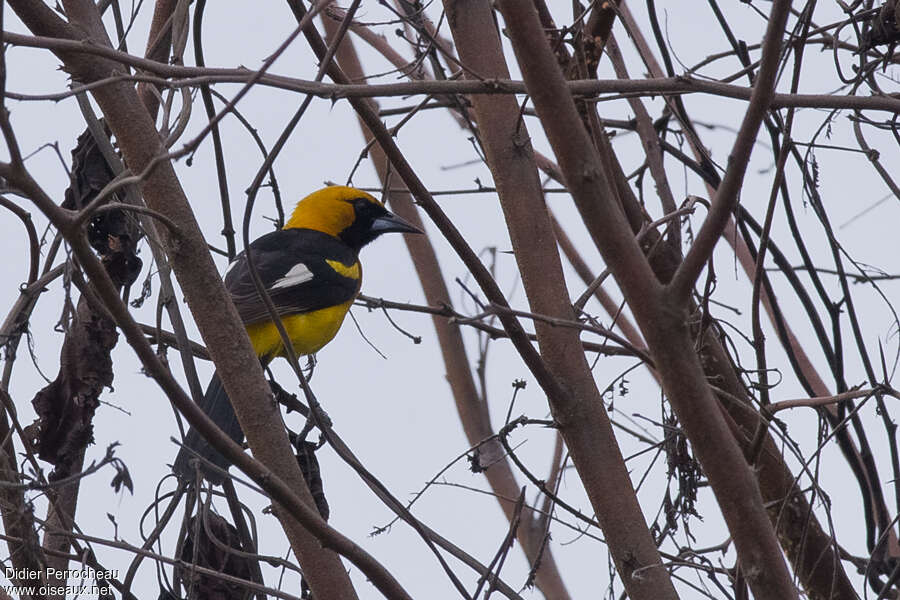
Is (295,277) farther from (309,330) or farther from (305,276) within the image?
(309,330)

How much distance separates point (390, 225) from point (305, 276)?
76 cm

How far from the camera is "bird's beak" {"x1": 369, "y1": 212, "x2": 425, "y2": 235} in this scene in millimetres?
4850

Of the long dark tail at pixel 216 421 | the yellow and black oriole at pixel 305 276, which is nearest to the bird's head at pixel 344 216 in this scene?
the yellow and black oriole at pixel 305 276

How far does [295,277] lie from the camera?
511 cm

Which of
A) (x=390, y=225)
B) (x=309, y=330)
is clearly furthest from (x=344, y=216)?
(x=309, y=330)

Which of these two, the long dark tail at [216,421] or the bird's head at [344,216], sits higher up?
the bird's head at [344,216]

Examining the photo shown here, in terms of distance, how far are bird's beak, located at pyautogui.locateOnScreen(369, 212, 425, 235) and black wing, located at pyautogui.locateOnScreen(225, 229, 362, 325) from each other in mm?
220

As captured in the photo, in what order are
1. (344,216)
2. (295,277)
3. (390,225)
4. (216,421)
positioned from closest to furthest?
(216,421), (295,277), (390,225), (344,216)

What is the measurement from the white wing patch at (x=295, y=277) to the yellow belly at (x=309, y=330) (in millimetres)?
150

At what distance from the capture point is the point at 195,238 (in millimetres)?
2666

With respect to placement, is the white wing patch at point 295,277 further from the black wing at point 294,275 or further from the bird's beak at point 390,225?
the bird's beak at point 390,225

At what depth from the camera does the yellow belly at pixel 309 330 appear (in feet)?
15.7

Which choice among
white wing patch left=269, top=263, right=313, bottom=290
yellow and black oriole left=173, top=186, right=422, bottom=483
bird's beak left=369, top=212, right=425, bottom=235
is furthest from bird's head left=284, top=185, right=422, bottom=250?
white wing patch left=269, top=263, right=313, bottom=290

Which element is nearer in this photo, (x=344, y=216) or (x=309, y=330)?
(x=309, y=330)
